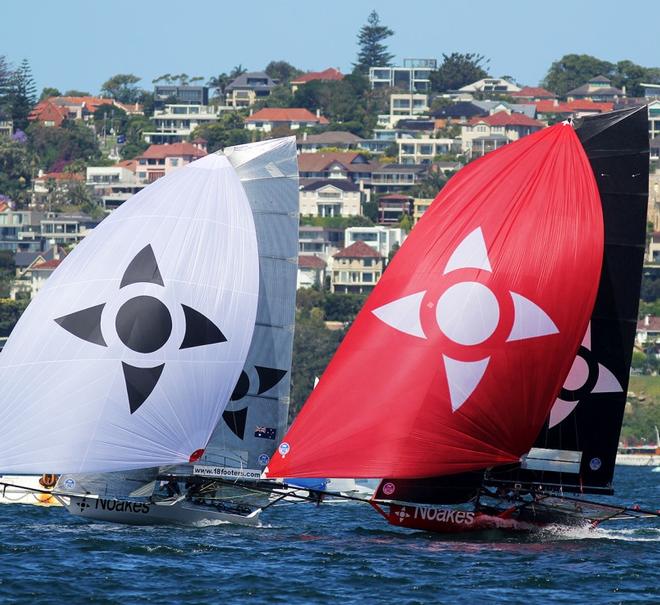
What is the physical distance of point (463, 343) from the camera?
2381 centimetres

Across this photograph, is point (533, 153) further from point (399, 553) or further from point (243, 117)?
point (243, 117)

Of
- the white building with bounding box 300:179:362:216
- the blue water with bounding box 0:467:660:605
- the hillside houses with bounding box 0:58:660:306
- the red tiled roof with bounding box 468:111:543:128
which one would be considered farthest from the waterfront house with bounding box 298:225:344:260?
the blue water with bounding box 0:467:660:605

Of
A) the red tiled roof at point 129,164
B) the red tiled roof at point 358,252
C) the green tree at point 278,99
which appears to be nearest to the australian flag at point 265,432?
the red tiled roof at point 358,252

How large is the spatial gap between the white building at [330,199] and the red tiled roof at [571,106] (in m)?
36.8

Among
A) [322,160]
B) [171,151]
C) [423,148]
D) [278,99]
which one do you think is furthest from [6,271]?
[278,99]

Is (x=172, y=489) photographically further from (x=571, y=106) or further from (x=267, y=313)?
(x=571, y=106)

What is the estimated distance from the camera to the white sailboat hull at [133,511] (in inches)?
1007

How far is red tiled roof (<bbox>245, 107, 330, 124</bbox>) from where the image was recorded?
160375mm

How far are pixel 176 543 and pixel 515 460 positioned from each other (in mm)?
4314

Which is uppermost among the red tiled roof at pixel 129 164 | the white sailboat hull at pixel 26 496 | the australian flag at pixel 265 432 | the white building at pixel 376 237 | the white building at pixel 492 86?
the white building at pixel 492 86

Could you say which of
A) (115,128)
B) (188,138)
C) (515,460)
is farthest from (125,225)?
(115,128)

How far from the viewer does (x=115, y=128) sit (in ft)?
563

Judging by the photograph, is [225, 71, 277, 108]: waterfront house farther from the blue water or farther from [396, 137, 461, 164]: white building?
the blue water

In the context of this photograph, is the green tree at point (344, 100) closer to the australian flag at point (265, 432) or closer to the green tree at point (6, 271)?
the green tree at point (6, 271)
